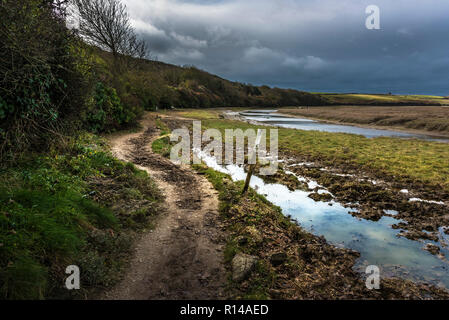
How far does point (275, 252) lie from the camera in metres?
6.55

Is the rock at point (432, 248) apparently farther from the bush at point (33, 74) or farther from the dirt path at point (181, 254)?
the bush at point (33, 74)

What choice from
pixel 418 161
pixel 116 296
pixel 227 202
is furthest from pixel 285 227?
pixel 418 161

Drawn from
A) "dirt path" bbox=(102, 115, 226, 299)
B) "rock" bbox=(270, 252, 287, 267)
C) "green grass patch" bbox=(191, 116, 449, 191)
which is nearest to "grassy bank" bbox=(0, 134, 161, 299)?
"dirt path" bbox=(102, 115, 226, 299)

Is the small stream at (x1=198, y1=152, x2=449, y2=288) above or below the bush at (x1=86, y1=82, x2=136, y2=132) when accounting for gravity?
below

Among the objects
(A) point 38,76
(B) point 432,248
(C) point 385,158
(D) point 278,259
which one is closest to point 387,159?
(C) point 385,158

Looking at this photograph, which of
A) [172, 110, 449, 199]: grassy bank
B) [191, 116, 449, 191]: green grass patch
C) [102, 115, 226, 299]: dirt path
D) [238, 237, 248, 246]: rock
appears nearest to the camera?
[102, 115, 226, 299]: dirt path

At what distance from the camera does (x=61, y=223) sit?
5.24 meters

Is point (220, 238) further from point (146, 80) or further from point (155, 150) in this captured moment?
point (146, 80)

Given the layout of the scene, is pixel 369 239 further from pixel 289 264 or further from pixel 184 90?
pixel 184 90

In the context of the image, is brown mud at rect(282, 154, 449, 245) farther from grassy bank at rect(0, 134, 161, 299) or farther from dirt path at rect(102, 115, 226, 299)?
grassy bank at rect(0, 134, 161, 299)

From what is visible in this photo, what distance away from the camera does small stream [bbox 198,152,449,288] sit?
6.40m

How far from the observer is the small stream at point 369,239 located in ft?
21.0

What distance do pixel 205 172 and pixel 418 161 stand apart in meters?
16.0

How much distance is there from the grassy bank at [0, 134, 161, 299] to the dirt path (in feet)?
1.43
